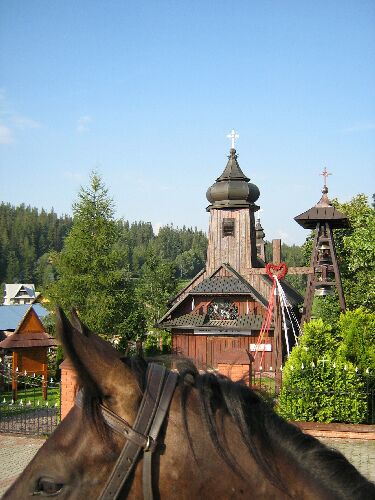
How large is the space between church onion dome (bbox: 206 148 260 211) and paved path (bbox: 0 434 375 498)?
2025 cm

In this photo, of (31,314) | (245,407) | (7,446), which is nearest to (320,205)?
(31,314)

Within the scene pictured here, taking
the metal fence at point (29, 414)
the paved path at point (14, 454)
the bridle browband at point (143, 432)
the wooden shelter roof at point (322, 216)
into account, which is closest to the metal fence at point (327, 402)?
the paved path at point (14, 454)

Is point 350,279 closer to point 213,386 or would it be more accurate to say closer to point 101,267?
point 101,267

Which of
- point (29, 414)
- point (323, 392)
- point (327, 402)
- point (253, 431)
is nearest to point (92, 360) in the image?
point (253, 431)

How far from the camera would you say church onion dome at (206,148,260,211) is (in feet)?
99.9

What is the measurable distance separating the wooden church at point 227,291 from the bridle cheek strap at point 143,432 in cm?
2235

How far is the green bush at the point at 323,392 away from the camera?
1196 centimetres

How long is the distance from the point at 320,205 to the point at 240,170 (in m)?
13.9

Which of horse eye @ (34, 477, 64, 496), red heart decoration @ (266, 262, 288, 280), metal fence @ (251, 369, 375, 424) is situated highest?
red heart decoration @ (266, 262, 288, 280)

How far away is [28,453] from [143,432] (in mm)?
11213

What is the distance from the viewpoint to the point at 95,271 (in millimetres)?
24562

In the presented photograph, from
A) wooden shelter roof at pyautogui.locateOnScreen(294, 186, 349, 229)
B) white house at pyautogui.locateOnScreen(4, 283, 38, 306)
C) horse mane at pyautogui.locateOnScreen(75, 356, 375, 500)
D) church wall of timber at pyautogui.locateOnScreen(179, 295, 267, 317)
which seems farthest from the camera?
white house at pyautogui.locateOnScreen(4, 283, 38, 306)

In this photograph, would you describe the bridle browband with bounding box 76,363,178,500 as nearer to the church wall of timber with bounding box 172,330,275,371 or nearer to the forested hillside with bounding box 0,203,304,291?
the church wall of timber with bounding box 172,330,275,371

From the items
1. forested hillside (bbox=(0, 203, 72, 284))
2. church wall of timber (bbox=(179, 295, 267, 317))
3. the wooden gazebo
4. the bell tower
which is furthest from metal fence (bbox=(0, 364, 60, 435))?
forested hillside (bbox=(0, 203, 72, 284))
